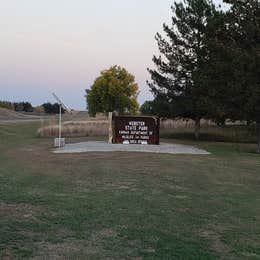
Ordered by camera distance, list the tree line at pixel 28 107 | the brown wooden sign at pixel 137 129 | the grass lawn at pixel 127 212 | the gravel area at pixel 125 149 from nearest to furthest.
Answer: the grass lawn at pixel 127 212, the gravel area at pixel 125 149, the brown wooden sign at pixel 137 129, the tree line at pixel 28 107

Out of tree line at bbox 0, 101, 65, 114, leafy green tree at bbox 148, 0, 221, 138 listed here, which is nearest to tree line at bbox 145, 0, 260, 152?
leafy green tree at bbox 148, 0, 221, 138

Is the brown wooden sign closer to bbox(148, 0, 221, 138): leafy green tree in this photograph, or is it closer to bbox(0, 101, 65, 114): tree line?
bbox(148, 0, 221, 138): leafy green tree

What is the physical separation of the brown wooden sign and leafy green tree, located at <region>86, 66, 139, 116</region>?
82.3ft

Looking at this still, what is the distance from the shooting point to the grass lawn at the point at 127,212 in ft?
21.7

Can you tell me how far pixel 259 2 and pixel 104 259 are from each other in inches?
778

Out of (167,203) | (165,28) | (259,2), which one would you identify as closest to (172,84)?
(165,28)

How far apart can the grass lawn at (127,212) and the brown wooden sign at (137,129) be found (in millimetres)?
9540

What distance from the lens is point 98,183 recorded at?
40.9ft

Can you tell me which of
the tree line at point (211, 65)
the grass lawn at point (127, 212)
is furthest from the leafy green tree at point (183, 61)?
the grass lawn at point (127, 212)

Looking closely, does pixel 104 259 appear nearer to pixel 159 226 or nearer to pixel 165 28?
pixel 159 226

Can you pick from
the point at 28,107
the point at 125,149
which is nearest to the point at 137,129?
the point at 125,149

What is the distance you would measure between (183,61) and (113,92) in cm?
2003

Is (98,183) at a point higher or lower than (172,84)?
lower

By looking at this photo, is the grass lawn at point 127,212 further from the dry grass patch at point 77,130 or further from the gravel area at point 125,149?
the dry grass patch at point 77,130
